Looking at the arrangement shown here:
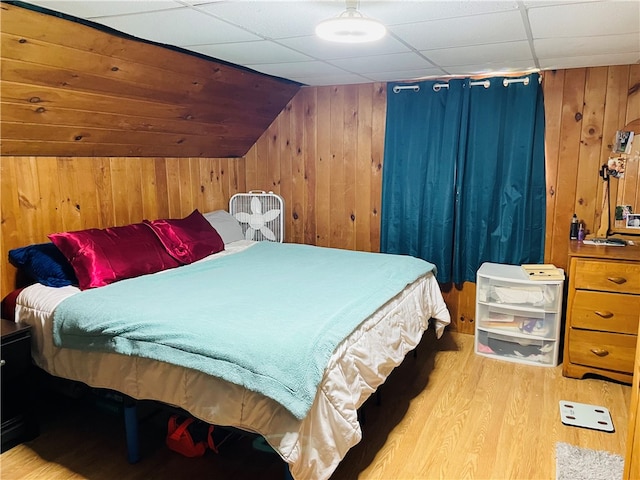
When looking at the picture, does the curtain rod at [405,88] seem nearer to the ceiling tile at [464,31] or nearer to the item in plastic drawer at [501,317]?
the ceiling tile at [464,31]

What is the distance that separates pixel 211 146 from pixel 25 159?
4.80 ft

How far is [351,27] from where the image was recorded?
6.20ft

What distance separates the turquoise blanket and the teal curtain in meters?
0.77

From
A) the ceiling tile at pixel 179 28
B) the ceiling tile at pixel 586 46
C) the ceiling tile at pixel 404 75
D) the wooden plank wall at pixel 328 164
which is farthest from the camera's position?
the wooden plank wall at pixel 328 164

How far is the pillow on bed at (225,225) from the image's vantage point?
386 cm

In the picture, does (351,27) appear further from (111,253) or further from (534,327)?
(534,327)

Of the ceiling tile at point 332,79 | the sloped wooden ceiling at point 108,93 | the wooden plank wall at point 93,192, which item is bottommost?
the wooden plank wall at point 93,192

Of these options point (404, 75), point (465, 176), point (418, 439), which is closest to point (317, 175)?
point (404, 75)

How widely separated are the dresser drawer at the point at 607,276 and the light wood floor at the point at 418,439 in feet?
2.00

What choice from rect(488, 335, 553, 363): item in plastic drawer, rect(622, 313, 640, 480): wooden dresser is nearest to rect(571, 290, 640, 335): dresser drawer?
rect(488, 335, 553, 363): item in plastic drawer

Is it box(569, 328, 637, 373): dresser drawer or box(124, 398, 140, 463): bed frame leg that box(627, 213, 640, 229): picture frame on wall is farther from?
box(124, 398, 140, 463): bed frame leg

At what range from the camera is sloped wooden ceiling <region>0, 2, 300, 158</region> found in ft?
7.27

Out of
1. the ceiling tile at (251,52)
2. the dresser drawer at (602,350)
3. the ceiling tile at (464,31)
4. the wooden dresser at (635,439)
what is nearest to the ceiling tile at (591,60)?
the ceiling tile at (464,31)

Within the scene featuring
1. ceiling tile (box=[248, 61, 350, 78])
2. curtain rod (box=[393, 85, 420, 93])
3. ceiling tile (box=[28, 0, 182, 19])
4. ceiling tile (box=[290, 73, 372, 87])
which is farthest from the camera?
curtain rod (box=[393, 85, 420, 93])
